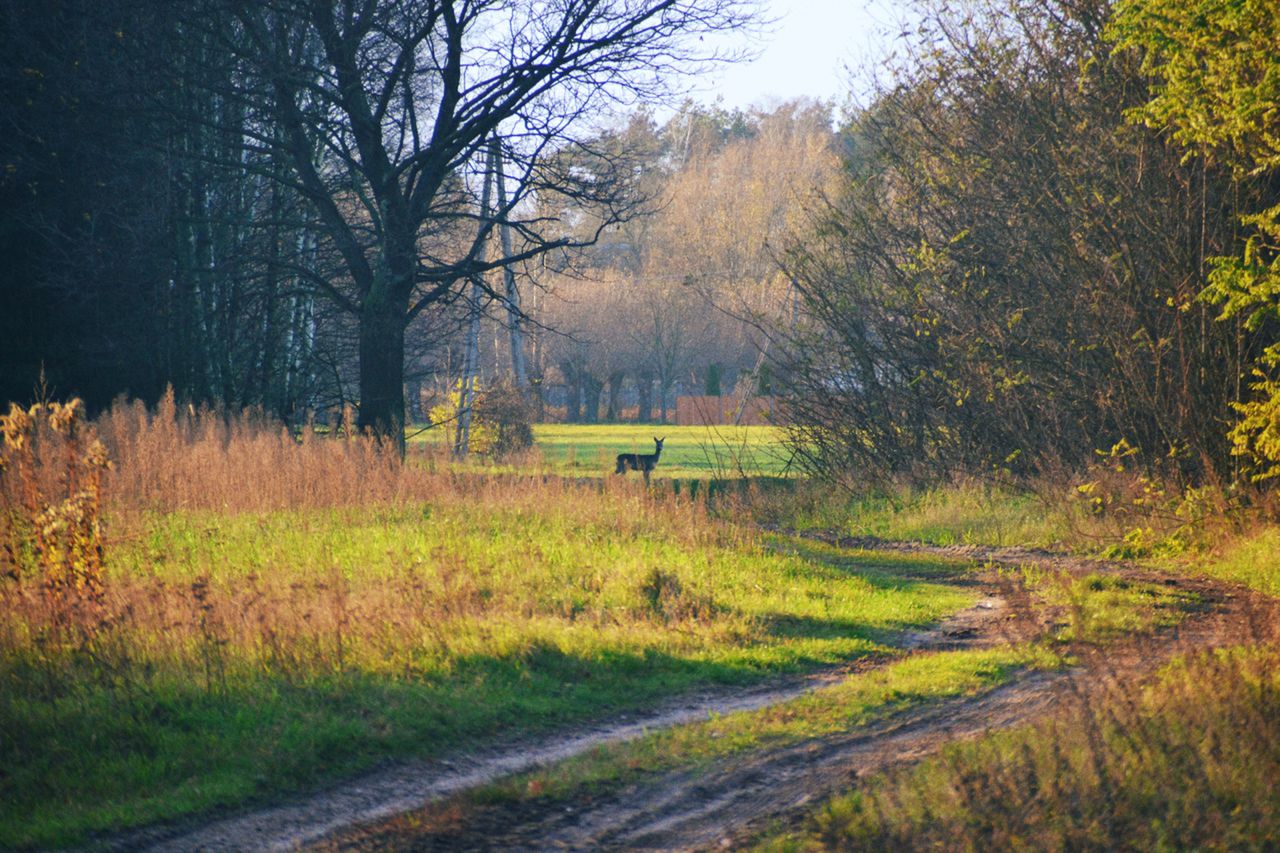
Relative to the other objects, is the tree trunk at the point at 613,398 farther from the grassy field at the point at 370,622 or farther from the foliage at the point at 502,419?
the grassy field at the point at 370,622

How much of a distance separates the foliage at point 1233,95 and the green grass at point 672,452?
26.1ft

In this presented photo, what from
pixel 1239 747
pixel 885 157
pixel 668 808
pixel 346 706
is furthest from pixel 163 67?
pixel 1239 747

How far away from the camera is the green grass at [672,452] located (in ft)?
61.5

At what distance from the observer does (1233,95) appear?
1016cm

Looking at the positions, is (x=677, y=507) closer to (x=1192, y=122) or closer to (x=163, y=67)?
(x=1192, y=122)

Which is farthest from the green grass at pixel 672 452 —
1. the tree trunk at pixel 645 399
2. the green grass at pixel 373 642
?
the tree trunk at pixel 645 399

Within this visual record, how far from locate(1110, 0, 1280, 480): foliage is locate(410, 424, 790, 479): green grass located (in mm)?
7966

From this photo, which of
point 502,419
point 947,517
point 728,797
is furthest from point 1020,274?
point 502,419

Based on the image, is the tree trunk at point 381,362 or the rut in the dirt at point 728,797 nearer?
the rut in the dirt at point 728,797

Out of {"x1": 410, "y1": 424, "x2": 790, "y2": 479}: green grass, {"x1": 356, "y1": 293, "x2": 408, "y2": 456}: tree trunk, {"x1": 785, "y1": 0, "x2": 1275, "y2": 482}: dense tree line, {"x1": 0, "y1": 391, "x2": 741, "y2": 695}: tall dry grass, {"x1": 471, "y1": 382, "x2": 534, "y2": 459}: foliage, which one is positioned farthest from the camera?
{"x1": 471, "y1": 382, "x2": 534, "y2": 459}: foliage

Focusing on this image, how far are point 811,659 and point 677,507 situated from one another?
16.8ft

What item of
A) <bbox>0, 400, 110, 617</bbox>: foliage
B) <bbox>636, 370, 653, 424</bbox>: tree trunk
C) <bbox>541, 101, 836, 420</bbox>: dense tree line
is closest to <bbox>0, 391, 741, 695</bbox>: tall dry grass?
<bbox>0, 400, 110, 617</bbox>: foliage

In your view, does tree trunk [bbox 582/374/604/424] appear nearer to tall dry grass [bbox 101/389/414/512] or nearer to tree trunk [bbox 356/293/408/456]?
tree trunk [bbox 356/293/408/456]

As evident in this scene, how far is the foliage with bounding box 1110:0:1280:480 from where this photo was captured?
32.9 ft
